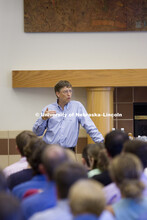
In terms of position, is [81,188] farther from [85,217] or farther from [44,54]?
[44,54]

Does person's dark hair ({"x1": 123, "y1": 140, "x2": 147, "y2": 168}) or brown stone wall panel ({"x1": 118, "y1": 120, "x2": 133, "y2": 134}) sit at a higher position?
person's dark hair ({"x1": 123, "y1": 140, "x2": 147, "y2": 168})

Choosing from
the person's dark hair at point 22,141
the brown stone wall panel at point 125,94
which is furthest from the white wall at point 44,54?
the person's dark hair at point 22,141

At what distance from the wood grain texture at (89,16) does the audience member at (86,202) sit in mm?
4187

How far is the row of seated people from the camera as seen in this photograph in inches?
51.4

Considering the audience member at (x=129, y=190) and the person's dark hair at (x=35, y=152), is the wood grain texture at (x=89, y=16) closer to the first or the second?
the person's dark hair at (x=35, y=152)


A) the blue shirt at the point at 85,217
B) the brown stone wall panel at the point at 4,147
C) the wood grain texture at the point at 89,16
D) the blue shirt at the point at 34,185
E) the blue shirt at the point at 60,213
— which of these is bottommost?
the brown stone wall panel at the point at 4,147

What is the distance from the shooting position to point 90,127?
12.1 feet

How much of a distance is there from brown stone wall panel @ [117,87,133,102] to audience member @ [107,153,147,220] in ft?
12.1

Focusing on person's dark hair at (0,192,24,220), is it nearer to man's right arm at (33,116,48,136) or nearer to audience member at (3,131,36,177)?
audience member at (3,131,36,177)

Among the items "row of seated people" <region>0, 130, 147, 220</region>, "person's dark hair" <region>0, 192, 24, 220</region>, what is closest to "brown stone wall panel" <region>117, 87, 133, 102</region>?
"row of seated people" <region>0, 130, 147, 220</region>

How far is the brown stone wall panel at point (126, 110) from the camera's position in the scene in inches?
210

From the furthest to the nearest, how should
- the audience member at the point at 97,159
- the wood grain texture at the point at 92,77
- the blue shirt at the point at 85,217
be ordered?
1. the wood grain texture at the point at 92,77
2. the audience member at the point at 97,159
3. the blue shirt at the point at 85,217

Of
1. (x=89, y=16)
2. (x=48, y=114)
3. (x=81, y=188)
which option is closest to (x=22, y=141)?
(x=48, y=114)

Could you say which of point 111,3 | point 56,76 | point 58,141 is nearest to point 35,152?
point 58,141
